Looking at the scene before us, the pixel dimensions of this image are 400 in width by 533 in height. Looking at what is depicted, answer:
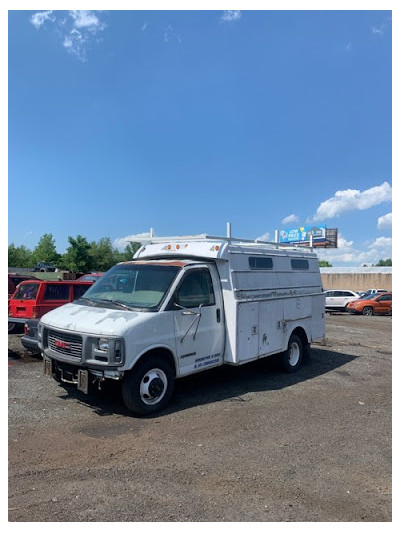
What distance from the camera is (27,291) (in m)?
11.3

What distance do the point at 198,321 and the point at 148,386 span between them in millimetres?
1275

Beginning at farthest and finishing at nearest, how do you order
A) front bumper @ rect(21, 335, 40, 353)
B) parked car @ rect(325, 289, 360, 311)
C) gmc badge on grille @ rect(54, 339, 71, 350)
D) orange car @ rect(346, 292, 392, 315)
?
parked car @ rect(325, 289, 360, 311), orange car @ rect(346, 292, 392, 315), front bumper @ rect(21, 335, 40, 353), gmc badge on grille @ rect(54, 339, 71, 350)

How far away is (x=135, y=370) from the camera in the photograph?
5.58m

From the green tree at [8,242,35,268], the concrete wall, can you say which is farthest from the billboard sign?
the green tree at [8,242,35,268]

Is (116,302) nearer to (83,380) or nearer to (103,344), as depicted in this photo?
(103,344)

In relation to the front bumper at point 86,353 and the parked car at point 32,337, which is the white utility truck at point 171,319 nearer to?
the front bumper at point 86,353

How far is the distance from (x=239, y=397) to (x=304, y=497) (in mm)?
2978

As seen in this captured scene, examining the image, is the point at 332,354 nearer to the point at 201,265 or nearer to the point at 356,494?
the point at 201,265

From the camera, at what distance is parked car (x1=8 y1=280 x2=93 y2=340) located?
1081 cm

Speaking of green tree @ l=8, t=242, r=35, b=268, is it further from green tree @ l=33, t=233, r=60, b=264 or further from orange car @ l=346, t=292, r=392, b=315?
orange car @ l=346, t=292, r=392, b=315

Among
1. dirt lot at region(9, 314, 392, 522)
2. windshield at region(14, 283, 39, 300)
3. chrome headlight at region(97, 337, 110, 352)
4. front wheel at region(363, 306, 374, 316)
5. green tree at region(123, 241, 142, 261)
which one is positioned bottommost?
front wheel at region(363, 306, 374, 316)

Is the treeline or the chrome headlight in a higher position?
the treeline

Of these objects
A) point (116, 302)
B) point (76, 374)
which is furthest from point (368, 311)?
point (76, 374)

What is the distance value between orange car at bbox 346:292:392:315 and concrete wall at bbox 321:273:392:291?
26.4 metres
